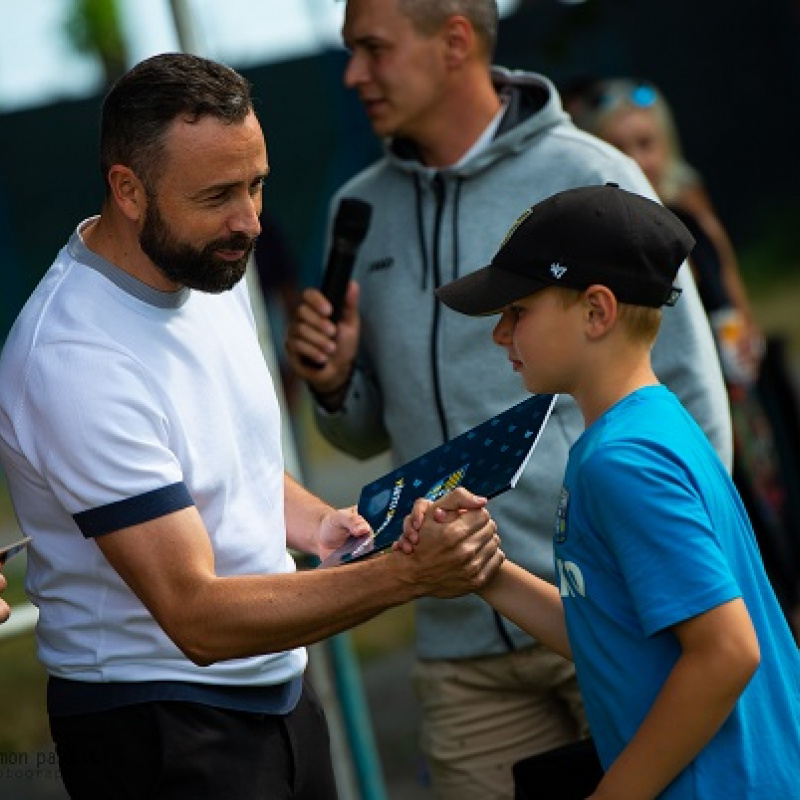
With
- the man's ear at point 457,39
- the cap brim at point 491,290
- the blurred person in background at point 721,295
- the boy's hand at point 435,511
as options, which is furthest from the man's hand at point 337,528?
the blurred person in background at point 721,295

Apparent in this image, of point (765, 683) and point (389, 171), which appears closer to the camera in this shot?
point (765, 683)

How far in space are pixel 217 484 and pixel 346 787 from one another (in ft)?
6.02

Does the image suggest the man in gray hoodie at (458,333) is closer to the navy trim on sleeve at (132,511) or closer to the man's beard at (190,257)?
the man's beard at (190,257)

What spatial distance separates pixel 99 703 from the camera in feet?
9.14

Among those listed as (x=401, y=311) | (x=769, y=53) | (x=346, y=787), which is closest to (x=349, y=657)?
(x=346, y=787)

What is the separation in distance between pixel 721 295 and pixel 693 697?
9.27 feet

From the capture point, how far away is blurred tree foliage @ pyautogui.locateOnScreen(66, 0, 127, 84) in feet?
17.1

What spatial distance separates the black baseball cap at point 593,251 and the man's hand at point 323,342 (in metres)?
1.00

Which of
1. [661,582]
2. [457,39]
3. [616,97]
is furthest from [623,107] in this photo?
[661,582]

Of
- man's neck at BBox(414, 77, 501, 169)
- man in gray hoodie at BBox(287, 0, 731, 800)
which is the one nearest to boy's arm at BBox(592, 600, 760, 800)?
man in gray hoodie at BBox(287, 0, 731, 800)

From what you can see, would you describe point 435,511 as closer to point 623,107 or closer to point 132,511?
point 132,511

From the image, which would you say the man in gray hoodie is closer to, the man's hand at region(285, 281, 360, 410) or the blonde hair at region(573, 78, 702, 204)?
the man's hand at region(285, 281, 360, 410)

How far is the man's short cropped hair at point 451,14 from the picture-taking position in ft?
12.1

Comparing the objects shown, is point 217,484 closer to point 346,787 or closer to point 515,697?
point 515,697
